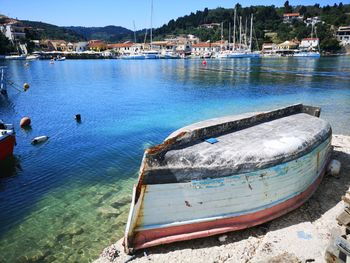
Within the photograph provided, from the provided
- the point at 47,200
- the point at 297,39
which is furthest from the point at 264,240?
the point at 297,39

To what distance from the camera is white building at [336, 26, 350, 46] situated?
14975 centimetres

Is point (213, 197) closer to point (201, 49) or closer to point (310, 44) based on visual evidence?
point (201, 49)

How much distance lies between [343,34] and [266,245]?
18366cm

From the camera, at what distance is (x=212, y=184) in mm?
6473

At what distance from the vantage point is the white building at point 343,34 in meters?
150

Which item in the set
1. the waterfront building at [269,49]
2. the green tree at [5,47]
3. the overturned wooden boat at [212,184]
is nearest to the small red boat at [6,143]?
the overturned wooden boat at [212,184]

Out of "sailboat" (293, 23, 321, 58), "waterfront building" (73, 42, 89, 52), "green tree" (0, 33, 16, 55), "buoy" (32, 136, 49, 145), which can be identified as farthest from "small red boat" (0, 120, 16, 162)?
"waterfront building" (73, 42, 89, 52)

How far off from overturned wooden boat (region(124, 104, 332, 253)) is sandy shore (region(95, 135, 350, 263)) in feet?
0.95

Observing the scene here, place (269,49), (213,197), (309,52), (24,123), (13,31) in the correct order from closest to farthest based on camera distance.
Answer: (213,197), (24,123), (309,52), (13,31), (269,49)

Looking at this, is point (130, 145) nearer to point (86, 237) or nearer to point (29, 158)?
point (29, 158)

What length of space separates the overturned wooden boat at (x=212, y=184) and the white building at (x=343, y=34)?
574 ft

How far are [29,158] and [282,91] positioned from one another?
102ft

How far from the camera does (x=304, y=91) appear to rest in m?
34.7

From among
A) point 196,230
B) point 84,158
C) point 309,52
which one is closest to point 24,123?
point 84,158
